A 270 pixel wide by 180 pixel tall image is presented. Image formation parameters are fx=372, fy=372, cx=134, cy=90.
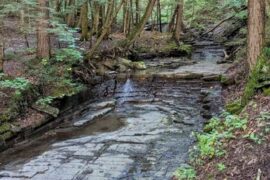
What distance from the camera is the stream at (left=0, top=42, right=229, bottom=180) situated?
7.27m

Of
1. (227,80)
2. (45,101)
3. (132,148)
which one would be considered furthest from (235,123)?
(45,101)

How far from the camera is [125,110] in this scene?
1202 cm

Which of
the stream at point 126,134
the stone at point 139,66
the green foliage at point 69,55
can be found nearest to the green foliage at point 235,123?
the stream at point 126,134

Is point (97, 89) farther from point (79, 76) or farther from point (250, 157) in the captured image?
point (250, 157)

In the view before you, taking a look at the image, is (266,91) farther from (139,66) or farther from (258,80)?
(139,66)

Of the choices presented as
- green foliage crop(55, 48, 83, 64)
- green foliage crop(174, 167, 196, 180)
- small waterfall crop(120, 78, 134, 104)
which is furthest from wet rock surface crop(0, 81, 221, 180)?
green foliage crop(55, 48, 83, 64)

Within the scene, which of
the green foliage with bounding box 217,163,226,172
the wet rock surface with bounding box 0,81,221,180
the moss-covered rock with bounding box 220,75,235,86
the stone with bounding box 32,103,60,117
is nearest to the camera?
the green foliage with bounding box 217,163,226,172

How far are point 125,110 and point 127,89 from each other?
2622 millimetres

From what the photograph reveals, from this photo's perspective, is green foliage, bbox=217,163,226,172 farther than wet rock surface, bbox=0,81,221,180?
No

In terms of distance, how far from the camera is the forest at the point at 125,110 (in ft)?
20.6

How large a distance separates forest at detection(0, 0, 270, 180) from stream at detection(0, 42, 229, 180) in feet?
0.08

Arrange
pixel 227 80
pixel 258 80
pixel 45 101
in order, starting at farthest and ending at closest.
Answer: pixel 227 80 → pixel 45 101 → pixel 258 80

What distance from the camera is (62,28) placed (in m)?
12.3

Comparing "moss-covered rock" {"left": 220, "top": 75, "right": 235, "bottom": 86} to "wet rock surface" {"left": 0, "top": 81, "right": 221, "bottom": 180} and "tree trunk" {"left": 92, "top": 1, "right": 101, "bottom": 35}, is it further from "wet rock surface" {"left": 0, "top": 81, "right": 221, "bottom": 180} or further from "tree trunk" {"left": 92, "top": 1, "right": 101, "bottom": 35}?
"tree trunk" {"left": 92, "top": 1, "right": 101, "bottom": 35}
